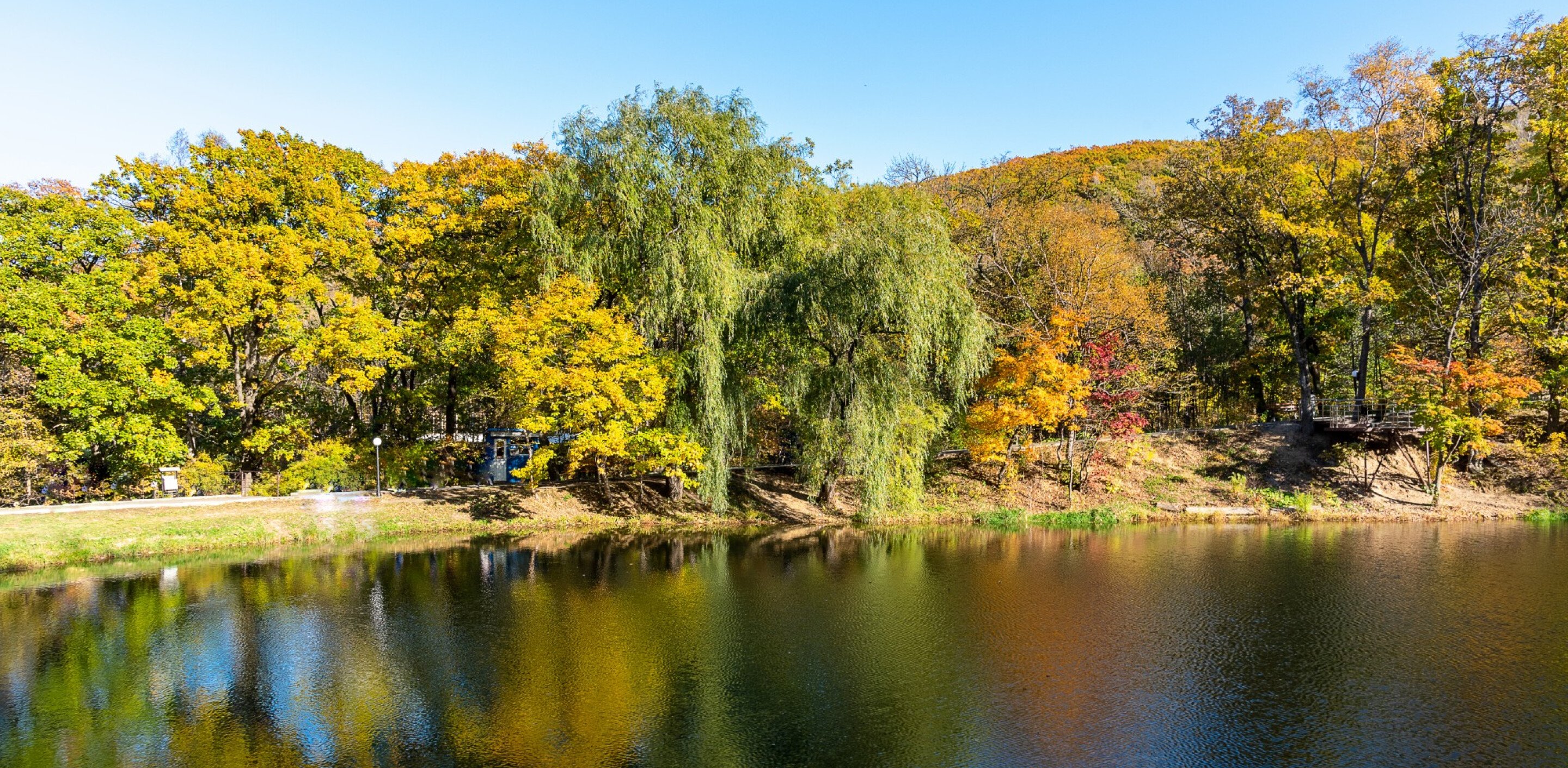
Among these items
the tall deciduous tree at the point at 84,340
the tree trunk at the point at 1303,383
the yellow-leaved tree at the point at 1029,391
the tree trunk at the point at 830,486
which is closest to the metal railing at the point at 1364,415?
the tree trunk at the point at 1303,383

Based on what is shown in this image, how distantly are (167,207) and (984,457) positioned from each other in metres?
31.1

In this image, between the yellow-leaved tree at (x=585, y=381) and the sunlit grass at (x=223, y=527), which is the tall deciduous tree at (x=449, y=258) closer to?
the yellow-leaved tree at (x=585, y=381)

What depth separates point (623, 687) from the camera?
40.0 ft

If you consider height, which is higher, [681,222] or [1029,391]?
[681,222]

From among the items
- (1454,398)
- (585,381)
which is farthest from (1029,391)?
(585,381)

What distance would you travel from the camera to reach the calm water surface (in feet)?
33.3

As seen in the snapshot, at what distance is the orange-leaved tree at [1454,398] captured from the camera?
2769 cm

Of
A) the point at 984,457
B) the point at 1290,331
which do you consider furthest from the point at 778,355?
the point at 1290,331

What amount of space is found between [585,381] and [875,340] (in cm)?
924

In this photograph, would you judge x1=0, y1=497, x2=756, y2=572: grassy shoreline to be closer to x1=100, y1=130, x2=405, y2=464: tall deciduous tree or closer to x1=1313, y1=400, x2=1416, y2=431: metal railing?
x1=100, y1=130, x2=405, y2=464: tall deciduous tree

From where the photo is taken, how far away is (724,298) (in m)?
26.3

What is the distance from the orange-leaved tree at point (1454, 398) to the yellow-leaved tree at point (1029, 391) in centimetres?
1057

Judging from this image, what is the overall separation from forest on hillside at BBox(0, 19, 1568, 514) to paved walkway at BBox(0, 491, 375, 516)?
1134 mm

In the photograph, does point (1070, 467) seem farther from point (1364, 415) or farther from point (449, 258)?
point (449, 258)
